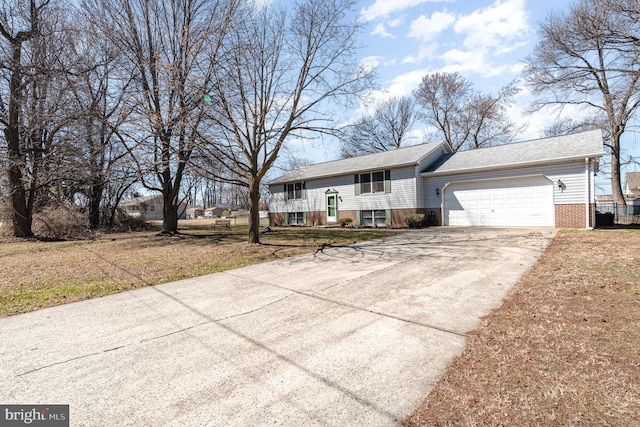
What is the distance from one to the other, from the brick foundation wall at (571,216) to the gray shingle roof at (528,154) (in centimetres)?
209

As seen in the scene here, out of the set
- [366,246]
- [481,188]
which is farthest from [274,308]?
[481,188]

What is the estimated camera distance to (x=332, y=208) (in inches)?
833

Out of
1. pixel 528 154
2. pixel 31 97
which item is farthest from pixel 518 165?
pixel 31 97

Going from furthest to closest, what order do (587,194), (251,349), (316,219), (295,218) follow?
(295,218)
(316,219)
(587,194)
(251,349)

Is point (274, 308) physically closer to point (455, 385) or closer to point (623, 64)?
point (455, 385)

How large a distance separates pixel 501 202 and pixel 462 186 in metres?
2.07

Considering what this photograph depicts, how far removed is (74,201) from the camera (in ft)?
61.3

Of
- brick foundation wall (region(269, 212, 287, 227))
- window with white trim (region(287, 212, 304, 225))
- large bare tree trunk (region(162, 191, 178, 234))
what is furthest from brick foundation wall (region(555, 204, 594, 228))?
large bare tree trunk (region(162, 191, 178, 234))

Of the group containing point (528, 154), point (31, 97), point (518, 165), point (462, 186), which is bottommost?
point (462, 186)

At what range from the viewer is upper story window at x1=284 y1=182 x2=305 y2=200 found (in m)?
23.1

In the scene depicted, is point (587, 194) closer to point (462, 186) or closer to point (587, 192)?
point (587, 192)

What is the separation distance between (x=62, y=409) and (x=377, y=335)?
9.13ft

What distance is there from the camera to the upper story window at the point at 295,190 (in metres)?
23.1

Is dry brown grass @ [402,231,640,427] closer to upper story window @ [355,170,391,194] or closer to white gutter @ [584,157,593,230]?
white gutter @ [584,157,593,230]
